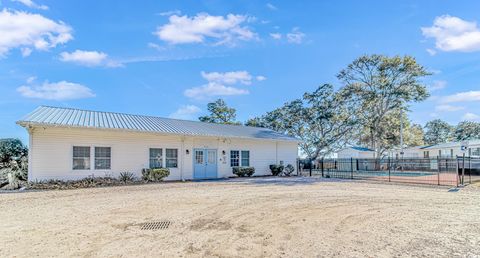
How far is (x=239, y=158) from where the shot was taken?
19672mm

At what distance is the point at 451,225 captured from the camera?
6.20 meters

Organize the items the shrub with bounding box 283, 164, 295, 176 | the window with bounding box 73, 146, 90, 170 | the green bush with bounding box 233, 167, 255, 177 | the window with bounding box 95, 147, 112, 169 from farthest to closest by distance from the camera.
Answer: the shrub with bounding box 283, 164, 295, 176, the green bush with bounding box 233, 167, 255, 177, the window with bounding box 95, 147, 112, 169, the window with bounding box 73, 146, 90, 170

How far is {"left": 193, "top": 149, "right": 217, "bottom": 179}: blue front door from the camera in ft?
57.9

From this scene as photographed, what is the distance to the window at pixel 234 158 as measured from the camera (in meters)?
19.3

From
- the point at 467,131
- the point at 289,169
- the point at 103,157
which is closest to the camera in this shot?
the point at 103,157

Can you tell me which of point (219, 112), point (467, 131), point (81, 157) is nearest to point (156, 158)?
point (81, 157)

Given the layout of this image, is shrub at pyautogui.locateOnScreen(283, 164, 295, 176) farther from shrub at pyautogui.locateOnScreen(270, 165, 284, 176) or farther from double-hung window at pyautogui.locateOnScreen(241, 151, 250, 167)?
double-hung window at pyautogui.locateOnScreen(241, 151, 250, 167)

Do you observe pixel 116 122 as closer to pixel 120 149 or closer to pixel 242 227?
pixel 120 149

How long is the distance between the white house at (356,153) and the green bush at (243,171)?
18.1m

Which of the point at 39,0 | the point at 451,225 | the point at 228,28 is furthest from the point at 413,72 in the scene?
the point at 39,0

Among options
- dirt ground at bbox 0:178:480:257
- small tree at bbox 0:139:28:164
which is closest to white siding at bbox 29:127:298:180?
small tree at bbox 0:139:28:164

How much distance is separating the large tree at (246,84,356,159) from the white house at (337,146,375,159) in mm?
1380

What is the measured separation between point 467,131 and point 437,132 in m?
5.15

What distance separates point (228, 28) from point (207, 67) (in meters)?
7.02
